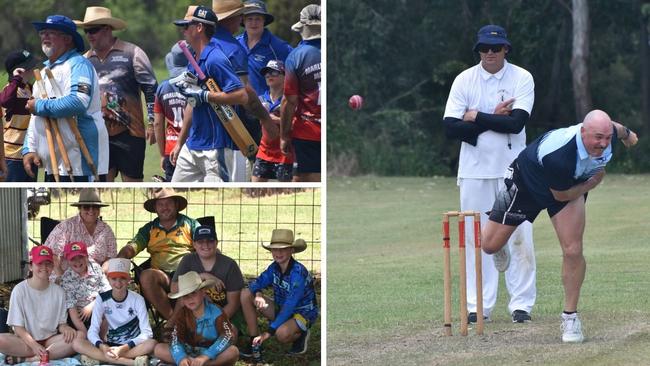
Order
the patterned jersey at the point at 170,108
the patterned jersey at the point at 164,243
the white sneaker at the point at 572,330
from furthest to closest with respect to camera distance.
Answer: the patterned jersey at the point at 170,108, the patterned jersey at the point at 164,243, the white sneaker at the point at 572,330

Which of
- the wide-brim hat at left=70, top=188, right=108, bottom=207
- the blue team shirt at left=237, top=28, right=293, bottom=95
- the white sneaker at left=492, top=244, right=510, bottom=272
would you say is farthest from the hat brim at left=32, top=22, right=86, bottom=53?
the white sneaker at left=492, top=244, right=510, bottom=272

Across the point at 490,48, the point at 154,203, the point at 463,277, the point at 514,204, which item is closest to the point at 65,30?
the point at 154,203

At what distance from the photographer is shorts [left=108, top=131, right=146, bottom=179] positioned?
38.1 feet

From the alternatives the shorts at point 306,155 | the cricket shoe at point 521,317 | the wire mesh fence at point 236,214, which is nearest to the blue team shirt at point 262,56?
the shorts at point 306,155

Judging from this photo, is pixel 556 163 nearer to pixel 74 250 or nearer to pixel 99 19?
pixel 74 250

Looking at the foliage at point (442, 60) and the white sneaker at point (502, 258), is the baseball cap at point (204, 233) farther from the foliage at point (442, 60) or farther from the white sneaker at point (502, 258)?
the foliage at point (442, 60)

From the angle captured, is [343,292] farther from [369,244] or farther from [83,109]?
[369,244]

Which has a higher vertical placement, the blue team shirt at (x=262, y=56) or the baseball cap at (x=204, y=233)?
the blue team shirt at (x=262, y=56)

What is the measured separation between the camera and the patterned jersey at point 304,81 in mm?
11102

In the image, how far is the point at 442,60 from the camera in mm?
32375

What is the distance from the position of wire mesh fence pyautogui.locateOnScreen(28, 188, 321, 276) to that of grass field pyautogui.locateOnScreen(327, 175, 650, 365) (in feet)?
2.30

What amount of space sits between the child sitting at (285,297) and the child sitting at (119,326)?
27.9 inches

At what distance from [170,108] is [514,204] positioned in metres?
3.32

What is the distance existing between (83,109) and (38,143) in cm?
51
